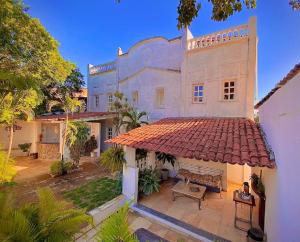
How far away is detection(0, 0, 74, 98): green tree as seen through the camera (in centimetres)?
979

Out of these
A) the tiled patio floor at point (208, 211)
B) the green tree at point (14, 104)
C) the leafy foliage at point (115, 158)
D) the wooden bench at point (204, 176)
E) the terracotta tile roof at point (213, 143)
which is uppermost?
the green tree at point (14, 104)

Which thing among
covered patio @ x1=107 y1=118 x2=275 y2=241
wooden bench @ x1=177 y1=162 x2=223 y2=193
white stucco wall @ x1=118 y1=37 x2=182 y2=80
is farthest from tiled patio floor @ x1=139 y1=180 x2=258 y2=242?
white stucco wall @ x1=118 y1=37 x2=182 y2=80

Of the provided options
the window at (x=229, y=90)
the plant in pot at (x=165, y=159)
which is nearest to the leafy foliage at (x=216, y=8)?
the window at (x=229, y=90)

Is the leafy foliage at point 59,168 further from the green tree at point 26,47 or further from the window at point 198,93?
the window at point 198,93

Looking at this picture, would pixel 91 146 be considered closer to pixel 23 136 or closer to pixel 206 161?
pixel 23 136

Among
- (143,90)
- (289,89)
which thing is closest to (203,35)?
(143,90)

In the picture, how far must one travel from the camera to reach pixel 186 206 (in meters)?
7.46

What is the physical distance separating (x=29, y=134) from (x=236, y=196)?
18.0m

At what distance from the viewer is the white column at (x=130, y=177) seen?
25.0 feet

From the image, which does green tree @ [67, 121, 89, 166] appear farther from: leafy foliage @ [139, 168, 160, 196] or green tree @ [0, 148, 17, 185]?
leafy foliage @ [139, 168, 160, 196]

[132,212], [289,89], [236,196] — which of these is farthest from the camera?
[132,212]

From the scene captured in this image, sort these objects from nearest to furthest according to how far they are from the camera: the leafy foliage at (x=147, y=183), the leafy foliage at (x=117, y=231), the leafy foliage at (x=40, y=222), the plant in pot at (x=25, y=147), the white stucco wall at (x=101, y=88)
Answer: the leafy foliage at (x=117, y=231), the leafy foliage at (x=40, y=222), the leafy foliage at (x=147, y=183), the plant in pot at (x=25, y=147), the white stucco wall at (x=101, y=88)

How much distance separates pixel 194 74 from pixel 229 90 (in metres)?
2.75

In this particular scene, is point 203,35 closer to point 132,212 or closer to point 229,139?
point 229,139
